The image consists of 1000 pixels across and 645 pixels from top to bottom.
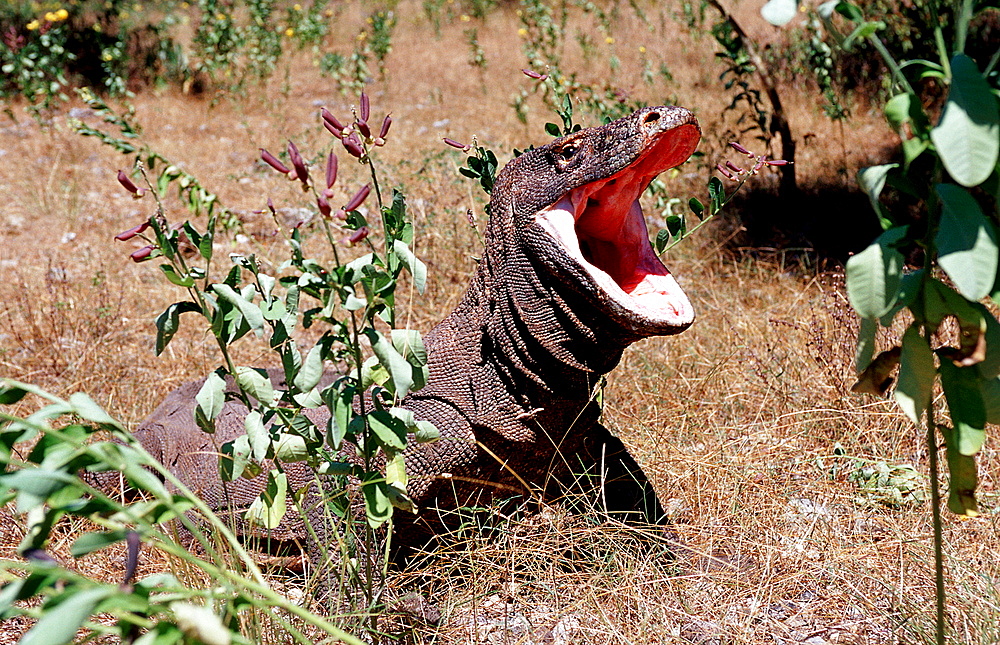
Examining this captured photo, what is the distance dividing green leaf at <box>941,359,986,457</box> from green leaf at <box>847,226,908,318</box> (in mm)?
248

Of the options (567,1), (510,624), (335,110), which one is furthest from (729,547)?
(567,1)

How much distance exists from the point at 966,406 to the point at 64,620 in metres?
1.45

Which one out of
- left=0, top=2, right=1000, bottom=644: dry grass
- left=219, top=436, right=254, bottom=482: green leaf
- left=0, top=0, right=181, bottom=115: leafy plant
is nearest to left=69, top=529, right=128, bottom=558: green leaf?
left=219, top=436, right=254, bottom=482: green leaf

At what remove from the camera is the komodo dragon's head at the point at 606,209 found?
96.2 inches

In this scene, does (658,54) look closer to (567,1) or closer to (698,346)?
(567,1)

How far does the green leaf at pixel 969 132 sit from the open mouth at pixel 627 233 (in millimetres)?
1100

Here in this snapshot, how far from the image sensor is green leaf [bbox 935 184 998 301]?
1.40m

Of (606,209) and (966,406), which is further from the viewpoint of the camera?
(606,209)

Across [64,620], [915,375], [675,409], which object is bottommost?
[675,409]

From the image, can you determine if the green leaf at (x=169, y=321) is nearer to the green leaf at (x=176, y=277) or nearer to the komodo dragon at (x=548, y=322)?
the green leaf at (x=176, y=277)

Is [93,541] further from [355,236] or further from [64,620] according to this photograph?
[355,236]

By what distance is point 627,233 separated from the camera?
2.85 meters

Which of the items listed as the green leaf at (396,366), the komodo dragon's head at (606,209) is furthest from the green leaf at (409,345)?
the komodo dragon's head at (606,209)

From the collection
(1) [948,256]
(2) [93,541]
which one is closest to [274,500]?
(2) [93,541]
